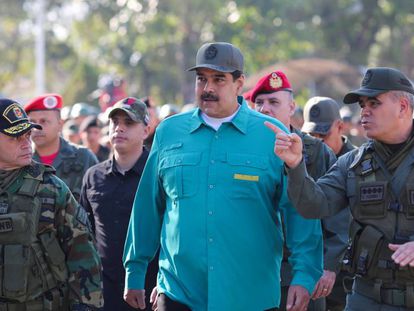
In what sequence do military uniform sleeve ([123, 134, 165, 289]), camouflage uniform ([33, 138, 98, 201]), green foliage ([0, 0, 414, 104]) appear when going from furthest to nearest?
green foliage ([0, 0, 414, 104])
camouflage uniform ([33, 138, 98, 201])
military uniform sleeve ([123, 134, 165, 289])

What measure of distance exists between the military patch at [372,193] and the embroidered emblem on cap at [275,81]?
7.73ft

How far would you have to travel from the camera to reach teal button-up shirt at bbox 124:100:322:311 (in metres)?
5.85

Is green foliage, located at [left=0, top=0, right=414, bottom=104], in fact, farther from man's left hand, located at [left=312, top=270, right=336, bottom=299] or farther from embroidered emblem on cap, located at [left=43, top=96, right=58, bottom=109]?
man's left hand, located at [left=312, top=270, right=336, bottom=299]

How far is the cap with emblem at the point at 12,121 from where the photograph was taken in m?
6.05

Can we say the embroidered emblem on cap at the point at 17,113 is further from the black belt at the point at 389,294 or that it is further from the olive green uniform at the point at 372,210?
the black belt at the point at 389,294

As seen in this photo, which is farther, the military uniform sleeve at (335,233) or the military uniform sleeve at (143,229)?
the military uniform sleeve at (335,233)

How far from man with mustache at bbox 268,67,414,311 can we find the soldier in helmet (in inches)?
56.8

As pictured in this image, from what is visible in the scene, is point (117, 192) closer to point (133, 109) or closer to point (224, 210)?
point (133, 109)

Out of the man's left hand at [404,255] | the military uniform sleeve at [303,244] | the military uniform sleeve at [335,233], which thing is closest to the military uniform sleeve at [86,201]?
the military uniform sleeve at [335,233]

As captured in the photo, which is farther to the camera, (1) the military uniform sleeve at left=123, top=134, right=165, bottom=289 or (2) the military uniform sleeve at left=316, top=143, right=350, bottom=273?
(2) the military uniform sleeve at left=316, top=143, right=350, bottom=273

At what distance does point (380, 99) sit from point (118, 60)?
4153 cm

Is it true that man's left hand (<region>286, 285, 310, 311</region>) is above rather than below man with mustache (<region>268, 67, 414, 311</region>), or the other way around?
below

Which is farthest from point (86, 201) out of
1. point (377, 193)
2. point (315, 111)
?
point (377, 193)

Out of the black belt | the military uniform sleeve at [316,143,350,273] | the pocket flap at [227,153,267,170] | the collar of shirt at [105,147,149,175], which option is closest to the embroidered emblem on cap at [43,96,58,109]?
the collar of shirt at [105,147,149,175]
